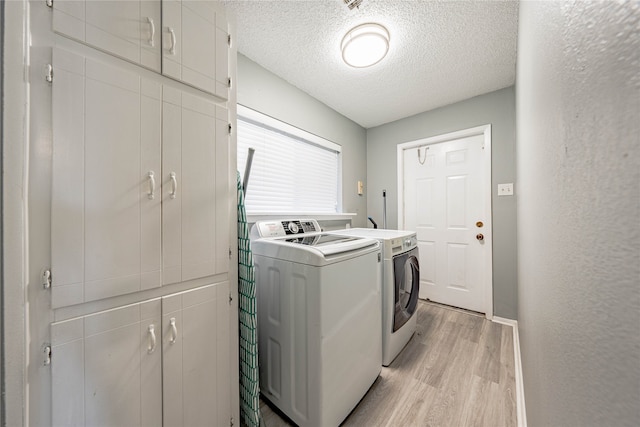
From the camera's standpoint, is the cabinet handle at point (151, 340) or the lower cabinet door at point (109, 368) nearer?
the lower cabinet door at point (109, 368)

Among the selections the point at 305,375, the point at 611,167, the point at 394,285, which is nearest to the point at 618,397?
the point at 611,167

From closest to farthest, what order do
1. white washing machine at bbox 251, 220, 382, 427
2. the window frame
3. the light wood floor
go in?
white washing machine at bbox 251, 220, 382, 427
the light wood floor
the window frame

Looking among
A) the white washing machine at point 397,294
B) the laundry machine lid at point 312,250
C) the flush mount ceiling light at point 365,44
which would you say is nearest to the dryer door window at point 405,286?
the white washing machine at point 397,294

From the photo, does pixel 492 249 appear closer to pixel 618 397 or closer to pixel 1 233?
pixel 618 397

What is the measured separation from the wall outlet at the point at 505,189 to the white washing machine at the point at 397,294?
1194mm

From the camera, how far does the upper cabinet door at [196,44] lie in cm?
102

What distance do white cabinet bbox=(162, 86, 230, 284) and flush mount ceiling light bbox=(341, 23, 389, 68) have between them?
109 centimetres

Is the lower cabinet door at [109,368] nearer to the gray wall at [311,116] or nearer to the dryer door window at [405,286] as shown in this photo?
the dryer door window at [405,286]

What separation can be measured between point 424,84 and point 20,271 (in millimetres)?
2911

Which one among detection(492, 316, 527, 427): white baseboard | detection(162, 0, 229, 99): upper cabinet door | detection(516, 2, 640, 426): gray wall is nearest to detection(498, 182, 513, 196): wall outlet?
detection(492, 316, 527, 427): white baseboard

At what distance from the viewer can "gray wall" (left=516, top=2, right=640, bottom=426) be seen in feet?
0.70

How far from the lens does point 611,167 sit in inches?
9.8

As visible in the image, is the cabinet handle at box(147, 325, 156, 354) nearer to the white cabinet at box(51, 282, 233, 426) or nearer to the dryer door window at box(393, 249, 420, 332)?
the white cabinet at box(51, 282, 233, 426)

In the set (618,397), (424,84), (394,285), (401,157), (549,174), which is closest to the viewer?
(618,397)
